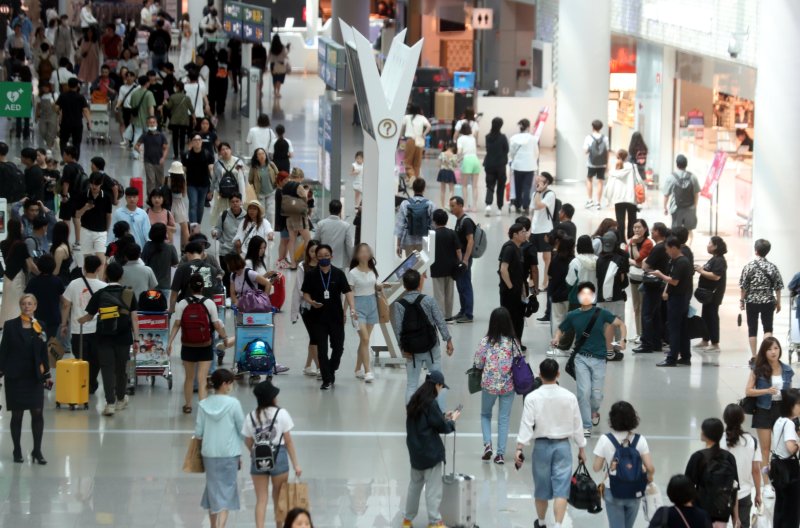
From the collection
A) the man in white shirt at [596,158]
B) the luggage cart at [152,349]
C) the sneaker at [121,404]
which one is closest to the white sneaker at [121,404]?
the sneaker at [121,404]

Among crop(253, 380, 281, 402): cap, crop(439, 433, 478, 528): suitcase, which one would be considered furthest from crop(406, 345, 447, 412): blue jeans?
crop(253, 380, 281, 402): cap

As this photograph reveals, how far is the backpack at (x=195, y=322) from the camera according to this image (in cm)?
1265

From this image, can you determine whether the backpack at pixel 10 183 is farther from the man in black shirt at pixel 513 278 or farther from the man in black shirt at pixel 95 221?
the man in black shirt at pixel 513 278

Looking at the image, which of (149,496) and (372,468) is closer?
(149,496)

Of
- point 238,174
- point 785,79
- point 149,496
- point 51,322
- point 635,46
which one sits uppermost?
point 635,46

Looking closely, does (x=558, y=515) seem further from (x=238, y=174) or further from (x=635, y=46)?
(x=635, y=46)

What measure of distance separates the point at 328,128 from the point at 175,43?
25.2 metres

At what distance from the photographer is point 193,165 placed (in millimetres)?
20531

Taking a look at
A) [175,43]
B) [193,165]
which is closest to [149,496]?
[193,165]

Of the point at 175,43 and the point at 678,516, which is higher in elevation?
the point at 175,43

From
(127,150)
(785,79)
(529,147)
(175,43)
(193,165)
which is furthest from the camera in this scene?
(175,43)

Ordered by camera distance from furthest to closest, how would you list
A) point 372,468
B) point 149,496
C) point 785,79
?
point 785,79 → point 372,468 → point 149,496

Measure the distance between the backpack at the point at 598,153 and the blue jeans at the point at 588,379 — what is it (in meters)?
13.8

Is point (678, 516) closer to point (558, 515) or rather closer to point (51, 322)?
point (558, 515)
